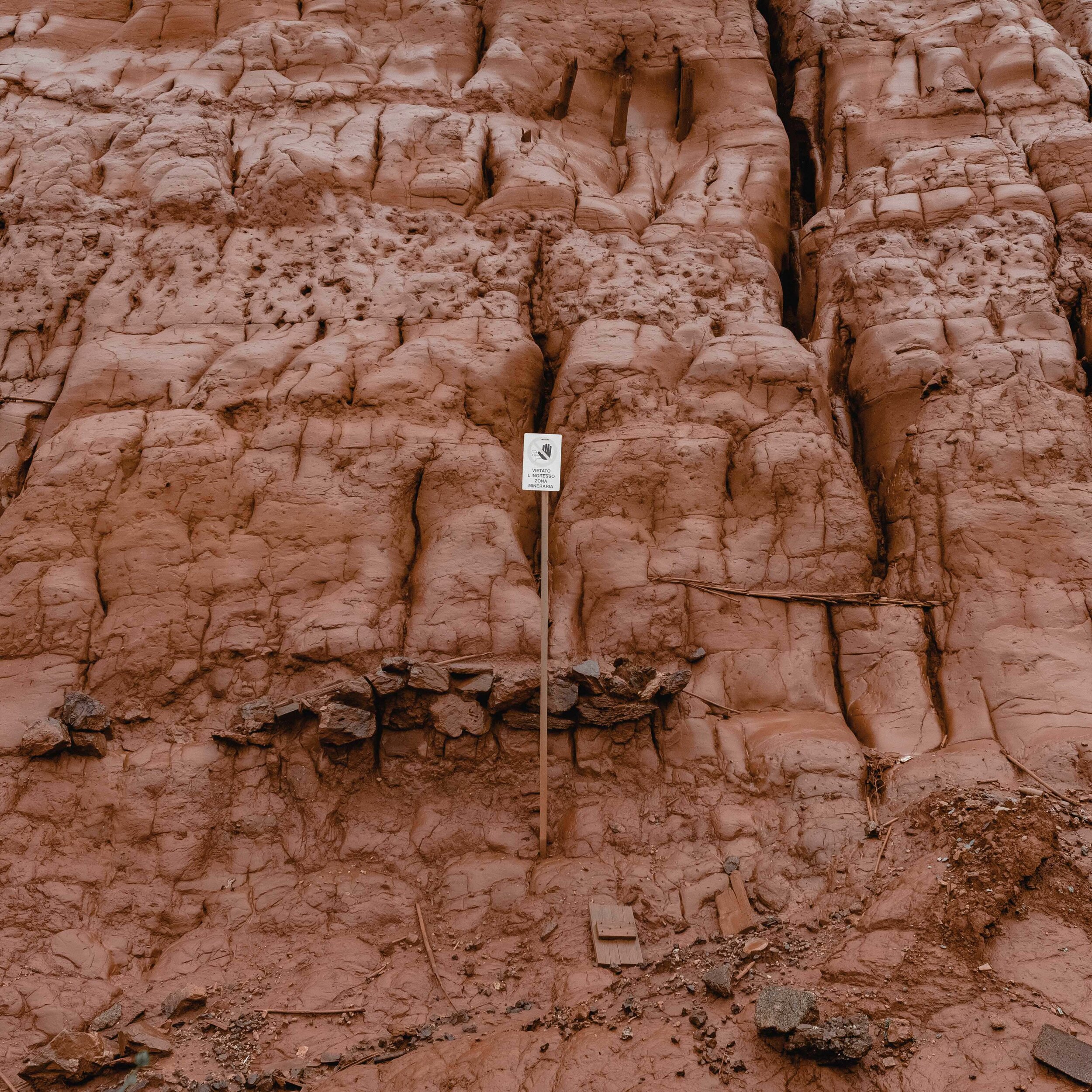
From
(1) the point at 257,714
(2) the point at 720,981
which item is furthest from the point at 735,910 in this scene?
(1) the point at 257,714

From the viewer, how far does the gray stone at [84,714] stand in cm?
588

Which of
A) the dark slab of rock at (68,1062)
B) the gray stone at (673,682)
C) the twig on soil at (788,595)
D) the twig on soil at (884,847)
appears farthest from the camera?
the twig on soil at (788,595)

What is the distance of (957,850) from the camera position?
488cm

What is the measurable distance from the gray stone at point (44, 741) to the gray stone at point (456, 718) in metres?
2.25

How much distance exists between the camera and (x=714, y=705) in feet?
20.6

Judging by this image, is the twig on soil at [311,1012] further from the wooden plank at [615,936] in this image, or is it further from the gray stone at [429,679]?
the gray stone at [429,679]

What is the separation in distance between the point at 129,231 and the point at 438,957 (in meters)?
6.91

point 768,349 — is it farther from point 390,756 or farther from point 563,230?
point 390,756

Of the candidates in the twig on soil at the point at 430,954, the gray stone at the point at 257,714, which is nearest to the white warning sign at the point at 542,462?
the gray stone at the point at 257,714

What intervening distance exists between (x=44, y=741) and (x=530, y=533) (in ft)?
11.5

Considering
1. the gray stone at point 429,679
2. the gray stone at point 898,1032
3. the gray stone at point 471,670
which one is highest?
the gray stone at point 898,1032

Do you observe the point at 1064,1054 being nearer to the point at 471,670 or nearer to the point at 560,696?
the point at 560,696

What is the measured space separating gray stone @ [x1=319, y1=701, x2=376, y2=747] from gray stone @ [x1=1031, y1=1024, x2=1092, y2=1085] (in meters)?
3.77

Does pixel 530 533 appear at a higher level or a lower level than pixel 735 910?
higher
